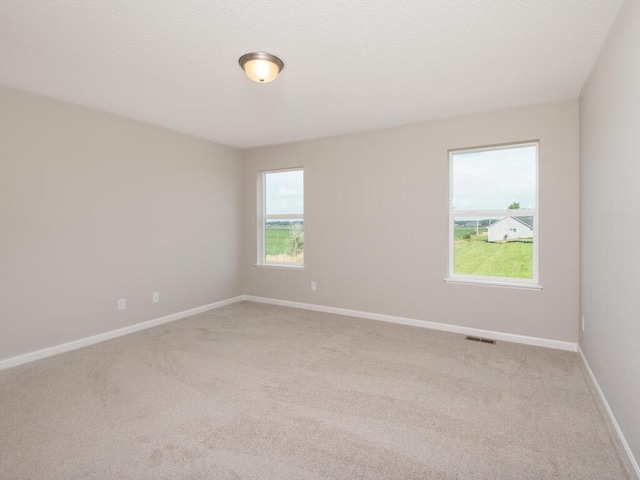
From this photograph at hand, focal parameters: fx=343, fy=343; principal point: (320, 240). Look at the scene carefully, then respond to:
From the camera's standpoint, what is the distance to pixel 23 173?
3031 mm

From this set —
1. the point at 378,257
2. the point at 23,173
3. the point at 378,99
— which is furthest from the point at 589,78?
the point at 23,173

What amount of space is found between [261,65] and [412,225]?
2.50m

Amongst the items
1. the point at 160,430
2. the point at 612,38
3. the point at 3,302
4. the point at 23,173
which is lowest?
the point at 160,430

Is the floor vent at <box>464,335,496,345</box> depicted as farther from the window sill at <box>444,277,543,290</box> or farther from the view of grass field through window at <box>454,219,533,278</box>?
the view of grass field through window at <box>454,219,533,278</box>

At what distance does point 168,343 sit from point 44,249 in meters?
1.44

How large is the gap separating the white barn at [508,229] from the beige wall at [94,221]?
3662 mm

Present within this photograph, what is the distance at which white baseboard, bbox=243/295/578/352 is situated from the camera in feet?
11.1

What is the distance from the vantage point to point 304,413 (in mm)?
2227

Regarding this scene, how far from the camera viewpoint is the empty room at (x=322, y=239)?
6.23 ft

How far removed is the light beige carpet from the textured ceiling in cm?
241

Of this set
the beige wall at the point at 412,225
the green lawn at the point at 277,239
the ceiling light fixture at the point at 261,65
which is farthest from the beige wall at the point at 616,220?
the green lawn at the point at 277,239

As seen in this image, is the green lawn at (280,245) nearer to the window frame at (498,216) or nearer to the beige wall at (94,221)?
the beige wall at (94,221)

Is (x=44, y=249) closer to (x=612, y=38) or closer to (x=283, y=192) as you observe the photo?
(x=283, y=192)

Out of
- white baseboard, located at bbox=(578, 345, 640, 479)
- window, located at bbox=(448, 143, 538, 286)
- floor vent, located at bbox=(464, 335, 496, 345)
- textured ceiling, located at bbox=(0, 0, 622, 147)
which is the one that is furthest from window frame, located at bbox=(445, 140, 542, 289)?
white baseboard, located at bbox=(578, 345, 640, 479)
